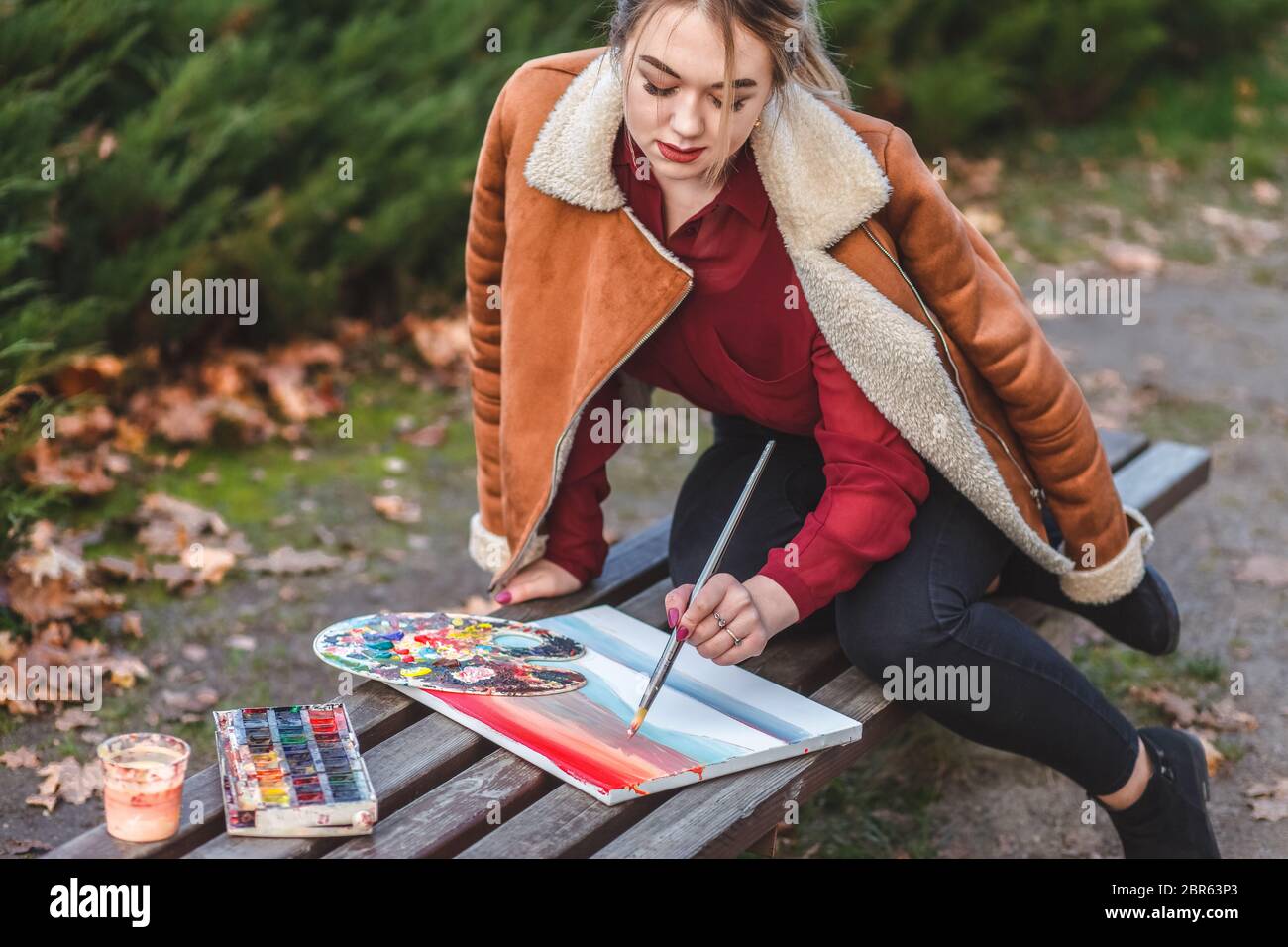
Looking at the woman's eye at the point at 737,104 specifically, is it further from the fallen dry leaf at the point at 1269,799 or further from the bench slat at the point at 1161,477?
the fallen dry leaf at the point at 1269,799

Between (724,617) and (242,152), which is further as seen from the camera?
(242,152)

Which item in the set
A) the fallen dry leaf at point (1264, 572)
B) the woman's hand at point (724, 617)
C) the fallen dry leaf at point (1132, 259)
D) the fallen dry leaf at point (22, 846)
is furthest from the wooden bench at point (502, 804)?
the fallen dry leaf at point (1132, 259)

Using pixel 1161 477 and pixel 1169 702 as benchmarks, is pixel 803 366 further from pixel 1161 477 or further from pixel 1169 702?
pixel 1169 702

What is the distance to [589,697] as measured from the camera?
2209mm

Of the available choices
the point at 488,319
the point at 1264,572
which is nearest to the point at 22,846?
the point at 488,319

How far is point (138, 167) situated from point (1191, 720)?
301 centimetres

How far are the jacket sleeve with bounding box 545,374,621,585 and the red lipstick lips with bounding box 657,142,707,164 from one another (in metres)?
0.55

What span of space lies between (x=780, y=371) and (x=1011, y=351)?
1.22 feet

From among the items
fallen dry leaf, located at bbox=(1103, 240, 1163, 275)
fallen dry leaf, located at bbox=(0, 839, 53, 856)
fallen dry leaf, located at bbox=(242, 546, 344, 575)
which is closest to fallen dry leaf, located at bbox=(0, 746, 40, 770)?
fallen dry leaf, located at bbox=(0, 839, 53, 856)

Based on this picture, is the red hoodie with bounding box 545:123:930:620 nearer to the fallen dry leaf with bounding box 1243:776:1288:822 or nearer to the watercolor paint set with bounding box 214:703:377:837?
the watercolor paint set with bounding box 214:703:377:837

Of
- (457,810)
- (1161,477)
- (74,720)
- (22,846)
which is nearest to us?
(457,810)

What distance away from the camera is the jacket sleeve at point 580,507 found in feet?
8.63

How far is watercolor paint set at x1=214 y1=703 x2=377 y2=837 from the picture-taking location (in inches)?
71.6

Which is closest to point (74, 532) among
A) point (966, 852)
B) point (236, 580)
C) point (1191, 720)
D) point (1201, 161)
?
point (236, 580)
